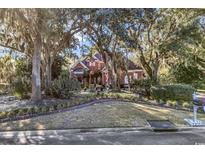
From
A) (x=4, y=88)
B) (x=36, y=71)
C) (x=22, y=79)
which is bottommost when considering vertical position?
(x=4, y=88)

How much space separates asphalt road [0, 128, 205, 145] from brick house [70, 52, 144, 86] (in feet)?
2.87

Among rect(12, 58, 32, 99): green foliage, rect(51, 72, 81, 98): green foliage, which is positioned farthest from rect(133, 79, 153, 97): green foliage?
rect(12, 58, 32, 99): green foliage

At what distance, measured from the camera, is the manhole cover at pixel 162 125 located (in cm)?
412

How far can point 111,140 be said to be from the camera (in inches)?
150

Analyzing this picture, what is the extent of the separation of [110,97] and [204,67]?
1.46 meters

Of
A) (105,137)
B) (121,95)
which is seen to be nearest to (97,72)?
(121,95)

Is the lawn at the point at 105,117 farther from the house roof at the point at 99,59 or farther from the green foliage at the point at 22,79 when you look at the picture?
the green foliage at the point at 22,79

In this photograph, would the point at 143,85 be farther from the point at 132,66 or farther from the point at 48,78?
the point at 48,78

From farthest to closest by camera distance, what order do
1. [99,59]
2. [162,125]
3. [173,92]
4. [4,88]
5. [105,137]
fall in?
1. [4,88]
2. [99,59]
3. [173,92]
4. [162,125]
5. [105,137]

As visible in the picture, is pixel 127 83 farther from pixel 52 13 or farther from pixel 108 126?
pixel 52 13

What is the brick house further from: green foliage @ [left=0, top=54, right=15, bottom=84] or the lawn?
green foliage @ [left=0, top=54, right=15, bottom=84]

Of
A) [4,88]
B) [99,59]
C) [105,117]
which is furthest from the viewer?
[4,88]

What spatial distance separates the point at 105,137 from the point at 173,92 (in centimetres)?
129

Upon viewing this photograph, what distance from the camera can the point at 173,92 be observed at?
4.50m
